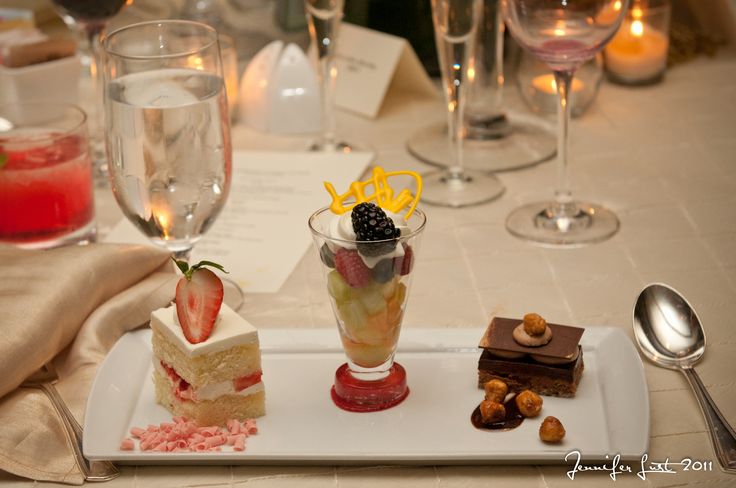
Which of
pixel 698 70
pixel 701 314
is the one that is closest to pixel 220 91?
pixel 701 314

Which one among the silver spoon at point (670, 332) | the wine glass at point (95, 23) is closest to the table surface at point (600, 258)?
the silver spoon at point (670, 332)

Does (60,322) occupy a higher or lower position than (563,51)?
lower

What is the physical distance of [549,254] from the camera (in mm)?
1030

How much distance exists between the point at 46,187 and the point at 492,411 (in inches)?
19.7

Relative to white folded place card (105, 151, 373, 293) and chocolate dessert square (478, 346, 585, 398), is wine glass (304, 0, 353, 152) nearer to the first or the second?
white folded place card (105, 151, 373, 293)

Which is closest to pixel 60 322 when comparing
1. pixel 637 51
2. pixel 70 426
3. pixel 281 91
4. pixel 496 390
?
pixel 70 426

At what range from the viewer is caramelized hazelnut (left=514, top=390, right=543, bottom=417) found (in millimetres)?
731

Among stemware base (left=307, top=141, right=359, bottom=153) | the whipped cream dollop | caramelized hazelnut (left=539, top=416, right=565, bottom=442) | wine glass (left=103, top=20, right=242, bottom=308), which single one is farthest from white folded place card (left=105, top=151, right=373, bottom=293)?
caramelized hazelnut (left=539, top=416, right=565, bottom=442)

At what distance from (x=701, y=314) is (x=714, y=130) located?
461 mm

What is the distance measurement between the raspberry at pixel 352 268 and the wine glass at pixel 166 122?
0.61 feet

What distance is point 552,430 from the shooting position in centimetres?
70

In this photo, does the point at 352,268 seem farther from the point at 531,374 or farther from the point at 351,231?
the point at 531,374

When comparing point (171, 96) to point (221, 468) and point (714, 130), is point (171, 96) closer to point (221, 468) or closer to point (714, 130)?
point (221, 468)

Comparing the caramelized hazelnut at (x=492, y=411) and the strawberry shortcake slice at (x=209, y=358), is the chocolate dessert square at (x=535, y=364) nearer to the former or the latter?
the caramelized hazelnut at (x=492, y=411)
